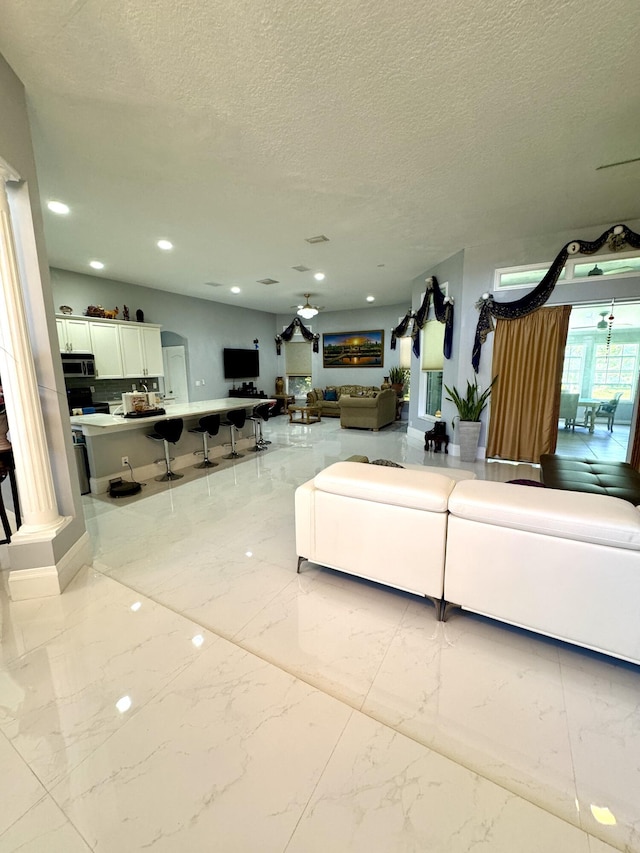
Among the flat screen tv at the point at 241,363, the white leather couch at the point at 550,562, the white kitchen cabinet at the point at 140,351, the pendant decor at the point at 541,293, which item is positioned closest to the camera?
the white leather couch at the point at 550,562

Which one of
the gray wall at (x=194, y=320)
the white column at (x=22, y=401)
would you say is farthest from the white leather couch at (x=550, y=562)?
the gray wall at (x=194, y=320)

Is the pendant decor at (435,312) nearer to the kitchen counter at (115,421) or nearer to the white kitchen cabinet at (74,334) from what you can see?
the kitchen counter at (115,421)

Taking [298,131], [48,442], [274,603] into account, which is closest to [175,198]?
[298,131]

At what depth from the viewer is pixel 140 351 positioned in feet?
21.7

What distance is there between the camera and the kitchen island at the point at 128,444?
3.95 metres

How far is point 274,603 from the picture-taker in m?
2.11

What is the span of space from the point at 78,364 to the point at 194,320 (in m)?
3.01

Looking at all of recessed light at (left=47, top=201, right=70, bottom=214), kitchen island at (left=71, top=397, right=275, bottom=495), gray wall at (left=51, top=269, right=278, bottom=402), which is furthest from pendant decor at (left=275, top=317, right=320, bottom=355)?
recessed light at (left=47, top=201, right=70, bottom=214)

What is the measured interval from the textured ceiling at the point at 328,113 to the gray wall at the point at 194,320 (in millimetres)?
2049

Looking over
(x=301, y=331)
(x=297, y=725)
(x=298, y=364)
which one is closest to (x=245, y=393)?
(x=301, y=331)

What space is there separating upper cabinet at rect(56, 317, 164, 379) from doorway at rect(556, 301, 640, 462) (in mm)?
7111

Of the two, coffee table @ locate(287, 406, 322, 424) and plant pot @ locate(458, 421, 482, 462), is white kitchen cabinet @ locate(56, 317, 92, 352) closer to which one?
coffee table @ locate(287, 406, 322, 424)

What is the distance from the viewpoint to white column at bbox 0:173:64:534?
6.50 feet

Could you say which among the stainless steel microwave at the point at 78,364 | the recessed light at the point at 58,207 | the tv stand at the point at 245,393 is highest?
the recessed light at the point at 58,207
